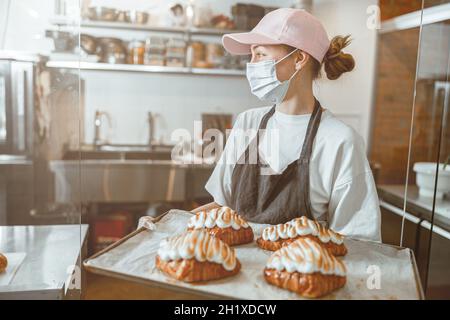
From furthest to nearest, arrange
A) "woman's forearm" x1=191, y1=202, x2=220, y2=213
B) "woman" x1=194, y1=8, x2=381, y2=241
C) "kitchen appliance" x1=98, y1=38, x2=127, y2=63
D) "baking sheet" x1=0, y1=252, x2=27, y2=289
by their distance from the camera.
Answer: "kitchen appliance" x1=98, y1=38, x2=127, y2=63 → "woman's forearm" x1=191, y1=202, x2=220, y2=213 → "woman" x1=194, y1=8, x2=381, y2=241 → "baking sheet" x1=0, y1=252, x2=27, y2=289

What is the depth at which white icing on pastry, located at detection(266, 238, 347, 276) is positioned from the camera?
3.59 ft

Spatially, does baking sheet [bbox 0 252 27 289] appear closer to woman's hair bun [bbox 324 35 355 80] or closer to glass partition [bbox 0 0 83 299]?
glass partition [bbox 0 0 83 299]

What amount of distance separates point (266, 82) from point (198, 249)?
1.75 feet

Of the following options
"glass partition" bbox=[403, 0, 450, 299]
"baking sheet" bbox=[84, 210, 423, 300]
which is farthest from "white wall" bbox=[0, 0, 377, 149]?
"baking sheet" bbox=[84, 210, 423, 300]

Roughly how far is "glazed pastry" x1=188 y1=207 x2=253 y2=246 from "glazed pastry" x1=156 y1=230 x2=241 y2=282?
0.10m

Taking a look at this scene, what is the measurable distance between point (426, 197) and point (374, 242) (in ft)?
2.73

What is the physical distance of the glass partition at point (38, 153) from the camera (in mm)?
1258

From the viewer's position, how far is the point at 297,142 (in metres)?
1.32

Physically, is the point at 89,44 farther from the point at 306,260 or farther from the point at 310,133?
the point at 306,260

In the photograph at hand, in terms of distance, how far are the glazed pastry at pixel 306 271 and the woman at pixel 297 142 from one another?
0.22 m

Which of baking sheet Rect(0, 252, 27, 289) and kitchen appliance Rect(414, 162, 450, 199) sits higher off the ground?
kitchen appliance Rect(414, 162, 450, 199)

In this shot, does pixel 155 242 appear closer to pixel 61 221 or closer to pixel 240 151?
pixel 240 151

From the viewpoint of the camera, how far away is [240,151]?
137cm
